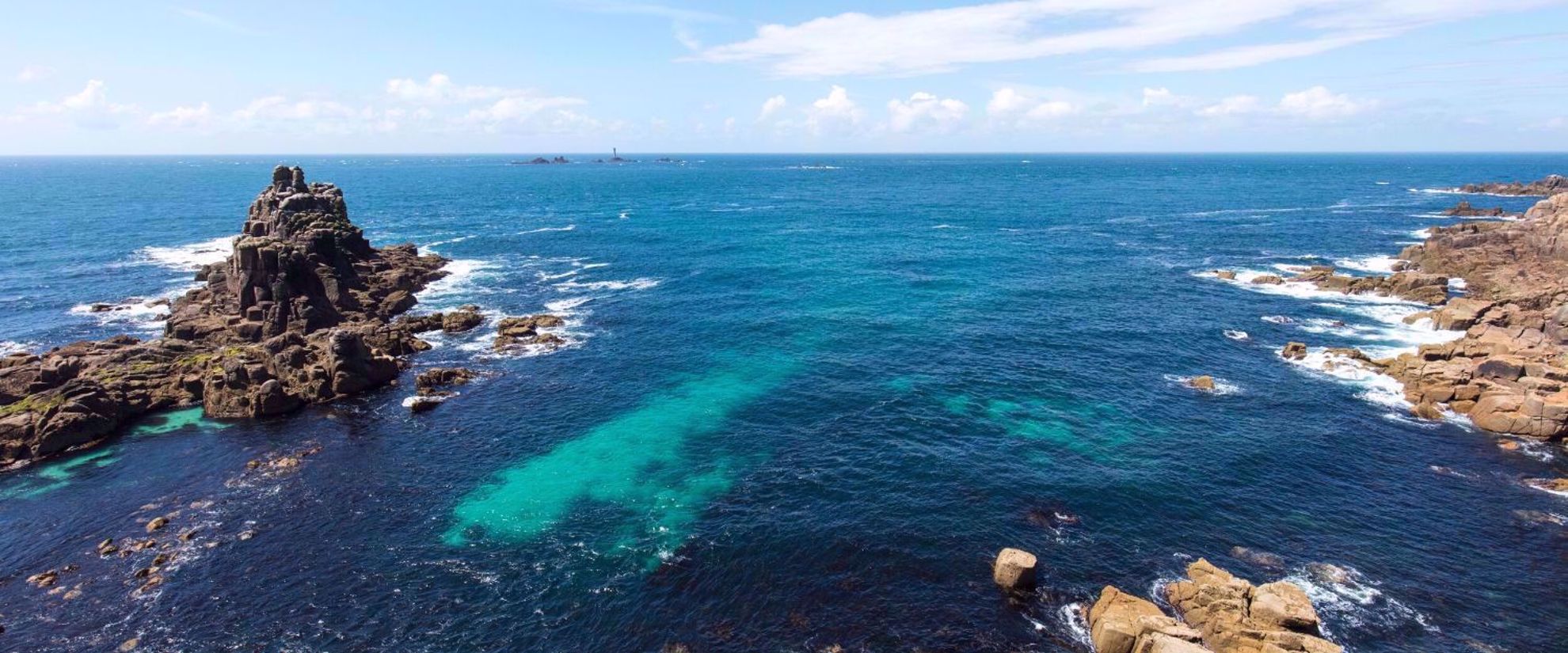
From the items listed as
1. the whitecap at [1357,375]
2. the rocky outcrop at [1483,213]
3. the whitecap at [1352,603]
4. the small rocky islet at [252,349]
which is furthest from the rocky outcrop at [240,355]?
the rocky outcrop at [1483,213]

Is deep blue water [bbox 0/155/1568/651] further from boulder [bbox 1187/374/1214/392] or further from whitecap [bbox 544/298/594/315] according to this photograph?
whitecap [bbox 544/298/594/315]

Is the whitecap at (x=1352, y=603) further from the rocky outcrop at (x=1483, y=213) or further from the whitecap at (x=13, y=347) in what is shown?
the rocky outcrop at (x=1483, y=213)

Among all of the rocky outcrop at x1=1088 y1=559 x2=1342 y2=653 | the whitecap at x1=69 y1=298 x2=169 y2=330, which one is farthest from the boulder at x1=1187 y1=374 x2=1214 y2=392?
the whitecap at x1=69 y1=298 x2=169 y2=330

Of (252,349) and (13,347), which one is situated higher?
(252,349)

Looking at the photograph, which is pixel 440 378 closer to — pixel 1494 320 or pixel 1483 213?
pixel 1494 320

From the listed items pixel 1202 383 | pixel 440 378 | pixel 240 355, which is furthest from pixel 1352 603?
pixel 240 355
